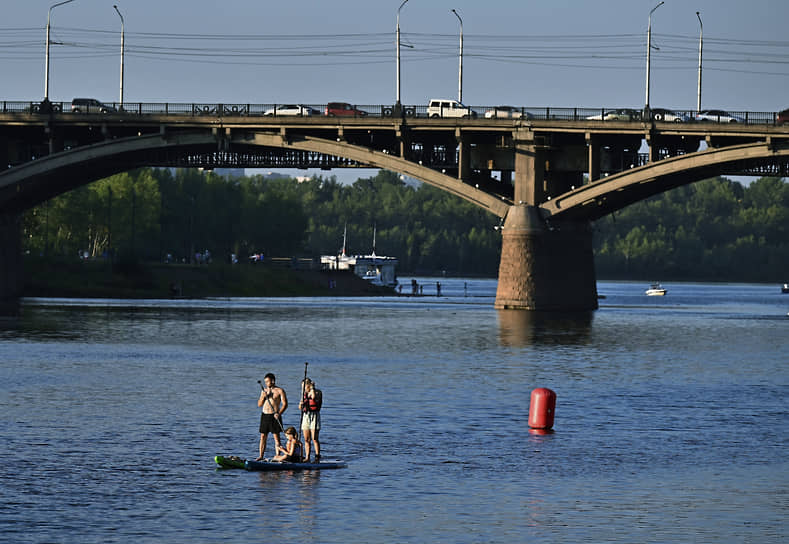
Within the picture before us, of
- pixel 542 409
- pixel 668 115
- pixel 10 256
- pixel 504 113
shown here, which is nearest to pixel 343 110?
pixel 504 113

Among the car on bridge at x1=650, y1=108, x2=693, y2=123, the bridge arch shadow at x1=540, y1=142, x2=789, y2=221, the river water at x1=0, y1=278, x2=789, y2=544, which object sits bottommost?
the river water at x1=0, y1=278, x2=789, y2=544

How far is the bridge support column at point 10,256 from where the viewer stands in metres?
124

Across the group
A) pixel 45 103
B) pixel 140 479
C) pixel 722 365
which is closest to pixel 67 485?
pixel 140 479

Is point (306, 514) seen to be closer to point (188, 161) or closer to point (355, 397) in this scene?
point (355, 397)

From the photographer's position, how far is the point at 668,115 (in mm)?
103688

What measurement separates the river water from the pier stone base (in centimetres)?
2939

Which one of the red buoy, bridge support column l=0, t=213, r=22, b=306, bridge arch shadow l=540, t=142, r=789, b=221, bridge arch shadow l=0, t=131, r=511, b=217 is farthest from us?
bridge support column l=0, t=213, r=22, b=306

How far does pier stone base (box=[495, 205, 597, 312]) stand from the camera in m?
106

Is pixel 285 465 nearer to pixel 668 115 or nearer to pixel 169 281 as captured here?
pixel 668 115

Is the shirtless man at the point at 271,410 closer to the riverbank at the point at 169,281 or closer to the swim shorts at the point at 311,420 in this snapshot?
the swim shorts at the point at 311,420

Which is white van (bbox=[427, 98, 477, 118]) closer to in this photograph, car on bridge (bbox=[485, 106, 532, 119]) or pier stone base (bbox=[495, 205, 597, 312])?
car on bridge (bbox=[485, 106, 532, 119])

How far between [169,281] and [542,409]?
364 feet

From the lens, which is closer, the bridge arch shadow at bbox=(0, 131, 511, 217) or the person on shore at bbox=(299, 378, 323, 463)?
the person on shore at bbox=(299, 378, 323, 463)

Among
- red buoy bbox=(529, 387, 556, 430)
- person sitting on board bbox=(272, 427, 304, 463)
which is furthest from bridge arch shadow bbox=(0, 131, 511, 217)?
person sitting on board bbox=(272, 427, 304, 463)
